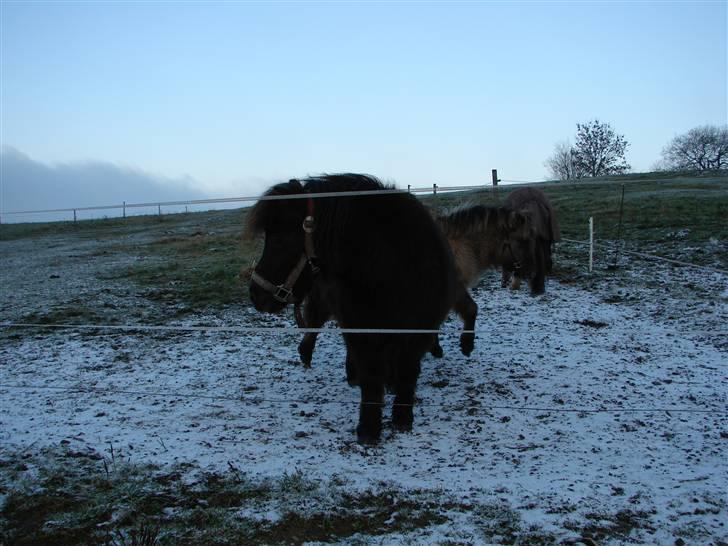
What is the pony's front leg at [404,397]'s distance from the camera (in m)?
3.69

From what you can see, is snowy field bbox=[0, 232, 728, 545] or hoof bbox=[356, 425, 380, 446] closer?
snowy field bbox=[0, 232, 728, 545]

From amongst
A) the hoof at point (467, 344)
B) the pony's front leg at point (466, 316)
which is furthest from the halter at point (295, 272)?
the hoof at point (467, 344)

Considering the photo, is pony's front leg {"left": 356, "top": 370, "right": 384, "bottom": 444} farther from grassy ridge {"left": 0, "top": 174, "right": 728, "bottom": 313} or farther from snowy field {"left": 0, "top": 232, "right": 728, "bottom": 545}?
grassy ridge {"left": 0, "top": 174, "right": 728, "bottom": 313}

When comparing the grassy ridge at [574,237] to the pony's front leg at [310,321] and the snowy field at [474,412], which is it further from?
the snowy field at [474,412]

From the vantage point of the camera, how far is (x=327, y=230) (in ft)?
10.4

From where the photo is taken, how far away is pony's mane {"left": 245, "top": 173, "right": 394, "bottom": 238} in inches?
123

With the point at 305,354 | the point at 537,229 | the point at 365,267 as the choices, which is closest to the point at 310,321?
the point at 305,354

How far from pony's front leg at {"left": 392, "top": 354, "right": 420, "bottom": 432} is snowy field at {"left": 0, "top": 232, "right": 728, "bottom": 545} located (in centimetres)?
9

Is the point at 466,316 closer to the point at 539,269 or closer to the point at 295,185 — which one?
the point at 539,269

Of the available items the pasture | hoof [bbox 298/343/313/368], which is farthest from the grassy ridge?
hoof [bbox 298/343/313/368]

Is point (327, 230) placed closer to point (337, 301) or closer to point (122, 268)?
point (337, 301)

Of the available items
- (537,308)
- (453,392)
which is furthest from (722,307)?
(453,392)

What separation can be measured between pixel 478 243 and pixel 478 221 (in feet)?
0.87

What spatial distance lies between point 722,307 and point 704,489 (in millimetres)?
4267
